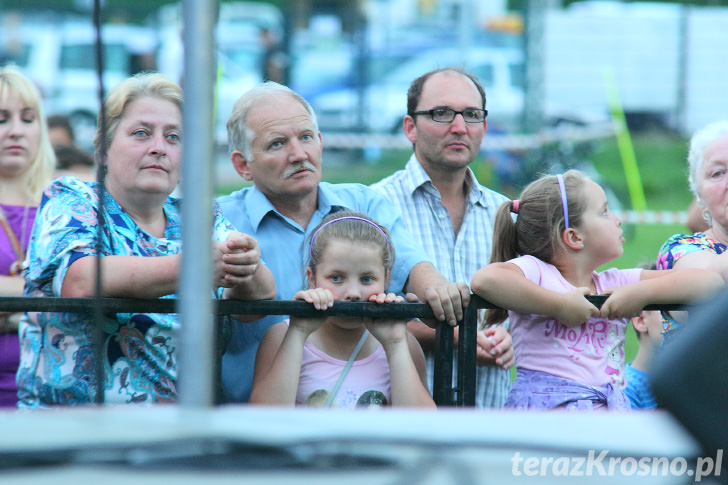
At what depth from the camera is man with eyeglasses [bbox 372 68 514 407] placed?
394cm

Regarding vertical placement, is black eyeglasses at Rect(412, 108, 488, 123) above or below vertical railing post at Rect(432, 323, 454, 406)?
above

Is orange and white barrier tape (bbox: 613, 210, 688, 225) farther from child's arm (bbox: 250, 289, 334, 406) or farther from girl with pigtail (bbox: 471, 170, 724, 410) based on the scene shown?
child's arm (bbox: 250, 289, 334, 406)

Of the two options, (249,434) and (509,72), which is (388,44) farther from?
(249,434)

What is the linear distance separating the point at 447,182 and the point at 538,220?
96 centimetres

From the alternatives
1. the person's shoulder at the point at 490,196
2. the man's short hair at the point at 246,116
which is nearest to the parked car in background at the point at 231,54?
the person's shoulder at the point at 490,196

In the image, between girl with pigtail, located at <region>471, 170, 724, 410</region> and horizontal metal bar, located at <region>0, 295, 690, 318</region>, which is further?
girl with pigtail, located at <region>471, 170, 724, 410</region>

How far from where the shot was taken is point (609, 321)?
3.01 meters

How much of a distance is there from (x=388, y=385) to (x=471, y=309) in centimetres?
37

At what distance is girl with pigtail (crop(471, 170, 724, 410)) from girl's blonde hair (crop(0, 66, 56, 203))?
2.11 m

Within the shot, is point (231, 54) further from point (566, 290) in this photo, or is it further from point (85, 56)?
point (566, 290)

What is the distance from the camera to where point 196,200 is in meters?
1.26

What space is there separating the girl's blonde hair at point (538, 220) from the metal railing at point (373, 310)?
0.36 m

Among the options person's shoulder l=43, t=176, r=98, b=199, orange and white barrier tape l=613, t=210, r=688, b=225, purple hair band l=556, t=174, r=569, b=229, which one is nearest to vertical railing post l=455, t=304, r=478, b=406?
purple hair band l=556, t=174, r=569, b=229

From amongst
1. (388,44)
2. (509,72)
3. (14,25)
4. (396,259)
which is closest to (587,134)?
(509,72)
